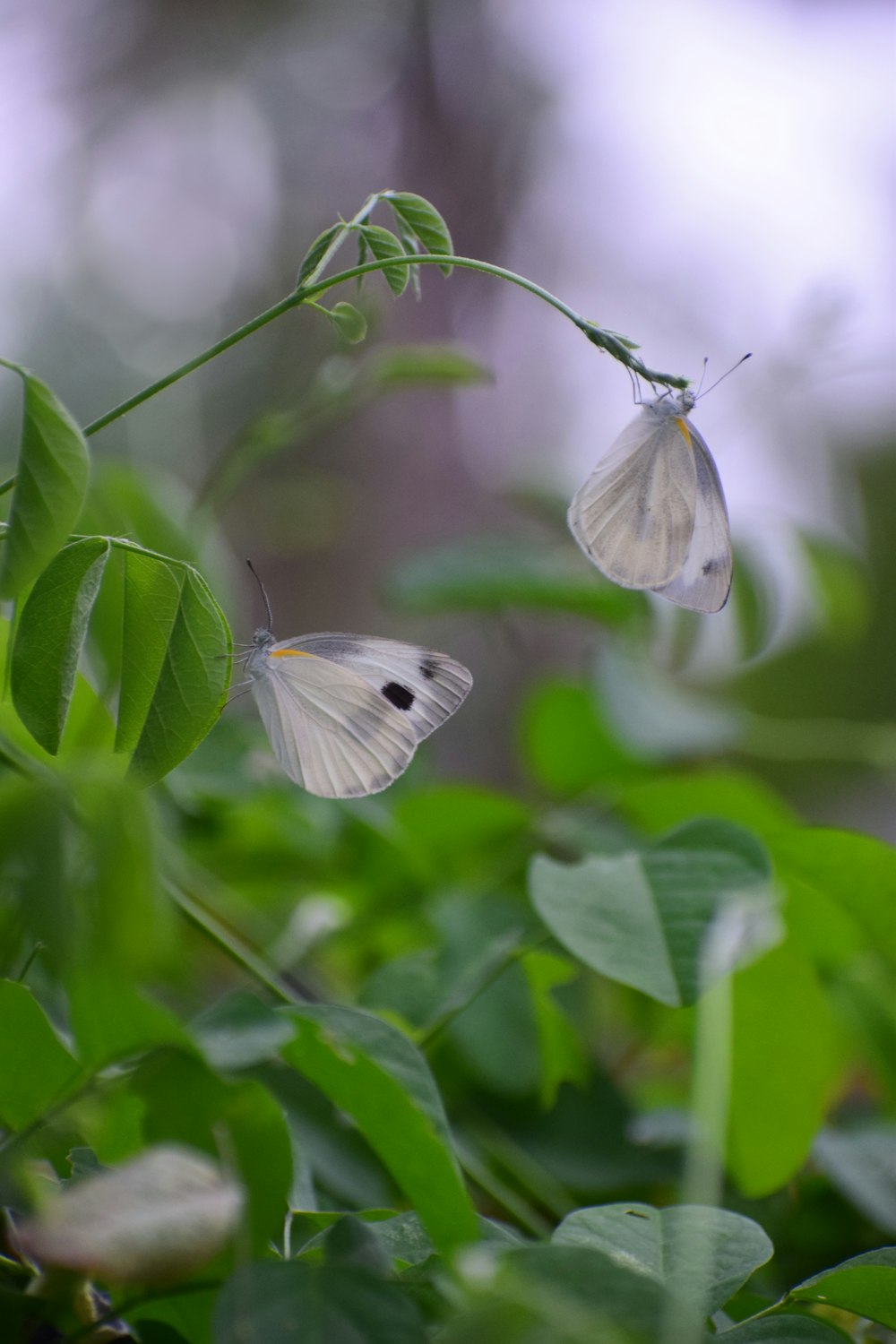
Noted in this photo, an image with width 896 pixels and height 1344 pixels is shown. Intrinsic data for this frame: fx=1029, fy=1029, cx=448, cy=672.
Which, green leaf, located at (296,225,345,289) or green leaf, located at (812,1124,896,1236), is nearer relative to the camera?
green leaf, located at (296,225,345,289)

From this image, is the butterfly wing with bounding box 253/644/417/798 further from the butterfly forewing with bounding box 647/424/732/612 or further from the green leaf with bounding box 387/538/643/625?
the green leaf with bounding box 387/538/643/625

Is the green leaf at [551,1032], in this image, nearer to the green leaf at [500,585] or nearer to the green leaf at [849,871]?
the green leaf at [849,871]

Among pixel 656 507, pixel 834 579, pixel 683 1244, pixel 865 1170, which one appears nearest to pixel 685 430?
pixel 656 507

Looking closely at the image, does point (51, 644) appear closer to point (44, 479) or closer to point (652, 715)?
point (44, 479)

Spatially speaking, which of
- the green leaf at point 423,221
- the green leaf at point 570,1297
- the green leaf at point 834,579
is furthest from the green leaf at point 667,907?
the green leaf at point 834,579

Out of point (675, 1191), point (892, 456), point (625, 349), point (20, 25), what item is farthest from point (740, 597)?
point (20, 25)

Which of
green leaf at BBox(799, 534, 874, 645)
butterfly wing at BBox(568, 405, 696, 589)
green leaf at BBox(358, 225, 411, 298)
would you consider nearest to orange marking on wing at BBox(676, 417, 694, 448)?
butterfly wing at BBox(568, 405, 696, 589)
